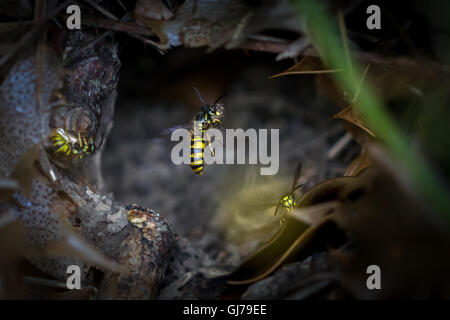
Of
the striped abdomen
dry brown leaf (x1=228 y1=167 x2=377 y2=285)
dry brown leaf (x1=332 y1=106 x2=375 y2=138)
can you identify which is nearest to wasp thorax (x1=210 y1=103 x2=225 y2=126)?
the striped abdomen

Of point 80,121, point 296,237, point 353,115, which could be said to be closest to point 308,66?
point 353,115

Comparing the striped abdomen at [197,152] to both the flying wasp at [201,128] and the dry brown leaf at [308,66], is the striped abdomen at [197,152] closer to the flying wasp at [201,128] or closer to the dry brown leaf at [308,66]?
the flying wasp at [201,128]

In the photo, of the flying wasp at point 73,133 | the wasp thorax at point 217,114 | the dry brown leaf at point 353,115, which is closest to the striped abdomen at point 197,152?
the wasp thorax at point 217,114

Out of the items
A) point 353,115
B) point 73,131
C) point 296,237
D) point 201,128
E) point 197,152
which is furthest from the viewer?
point 201,128

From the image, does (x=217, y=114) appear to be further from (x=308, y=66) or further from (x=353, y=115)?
(x=353, y=115)

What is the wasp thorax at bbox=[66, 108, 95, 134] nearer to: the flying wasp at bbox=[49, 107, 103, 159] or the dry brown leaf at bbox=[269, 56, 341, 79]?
the flying wasp at bbox=[49, 107, 103, 159]
